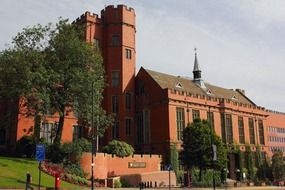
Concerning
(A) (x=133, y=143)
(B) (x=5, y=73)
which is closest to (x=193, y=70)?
(A) (x=133, y=143)

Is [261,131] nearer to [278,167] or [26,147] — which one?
[278,167]

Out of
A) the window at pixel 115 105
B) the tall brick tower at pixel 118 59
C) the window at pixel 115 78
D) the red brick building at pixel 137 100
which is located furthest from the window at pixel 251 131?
the window at pixel 115 78

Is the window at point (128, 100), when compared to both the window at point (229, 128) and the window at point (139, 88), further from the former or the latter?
the window at point (229, 128)

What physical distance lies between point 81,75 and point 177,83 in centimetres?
2885

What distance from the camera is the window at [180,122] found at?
67.2 metres

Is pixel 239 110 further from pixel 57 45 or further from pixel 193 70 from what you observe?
pixel 57 45

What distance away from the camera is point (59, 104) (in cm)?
5178

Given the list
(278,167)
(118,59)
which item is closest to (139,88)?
(118,59)

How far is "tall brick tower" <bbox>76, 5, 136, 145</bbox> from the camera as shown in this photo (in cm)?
6881

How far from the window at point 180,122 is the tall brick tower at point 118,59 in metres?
7.54

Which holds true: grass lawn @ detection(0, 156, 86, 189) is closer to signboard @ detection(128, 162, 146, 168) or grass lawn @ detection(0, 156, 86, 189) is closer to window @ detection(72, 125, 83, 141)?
signboard @ detection(128, 162, 146, 168)

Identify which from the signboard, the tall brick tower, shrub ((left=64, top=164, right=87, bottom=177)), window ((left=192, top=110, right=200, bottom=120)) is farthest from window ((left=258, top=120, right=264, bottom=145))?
shrub ((left=64, top=164, right=87, bottom=177))

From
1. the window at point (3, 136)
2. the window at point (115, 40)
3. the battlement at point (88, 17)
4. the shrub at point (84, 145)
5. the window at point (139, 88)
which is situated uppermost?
the battlement at point (88, 17)

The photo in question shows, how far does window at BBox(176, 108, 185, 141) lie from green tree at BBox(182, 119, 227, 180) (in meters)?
8.47
